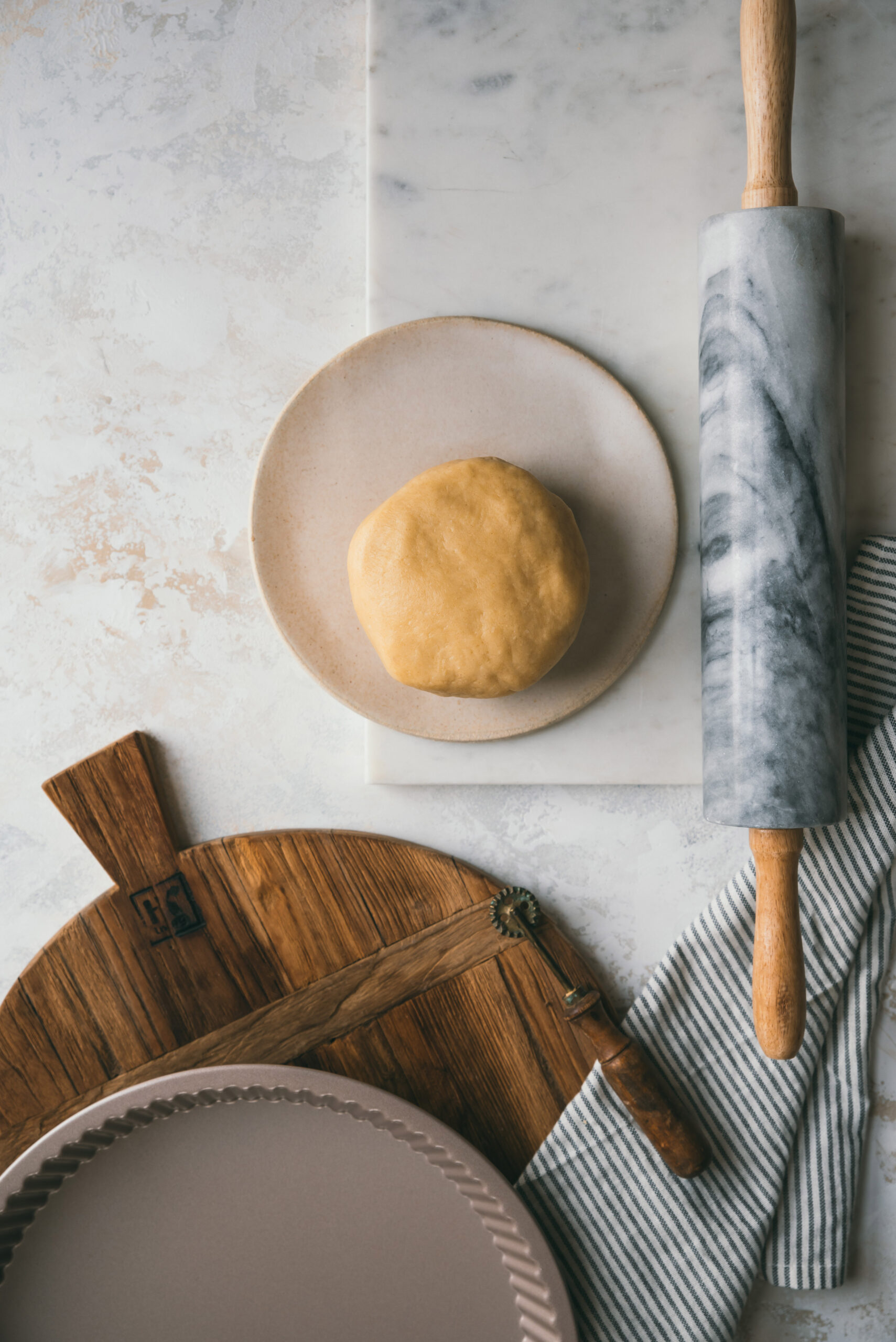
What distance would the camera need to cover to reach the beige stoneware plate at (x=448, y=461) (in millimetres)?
646

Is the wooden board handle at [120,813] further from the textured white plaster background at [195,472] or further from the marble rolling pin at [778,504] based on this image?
the marble rolling pin at [778,504]

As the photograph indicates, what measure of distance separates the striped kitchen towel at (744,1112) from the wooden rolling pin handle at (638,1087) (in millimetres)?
23

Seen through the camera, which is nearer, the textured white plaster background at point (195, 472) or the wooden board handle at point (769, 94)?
the wooden board handle at point (769, 94)

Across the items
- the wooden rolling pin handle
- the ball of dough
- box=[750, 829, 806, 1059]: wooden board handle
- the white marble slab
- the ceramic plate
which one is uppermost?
the white marble slab

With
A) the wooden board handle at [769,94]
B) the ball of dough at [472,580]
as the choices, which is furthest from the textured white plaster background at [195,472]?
the wooden board handle at [769,94]

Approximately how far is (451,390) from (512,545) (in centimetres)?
15

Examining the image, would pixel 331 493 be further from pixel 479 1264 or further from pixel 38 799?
pixel 479 1264

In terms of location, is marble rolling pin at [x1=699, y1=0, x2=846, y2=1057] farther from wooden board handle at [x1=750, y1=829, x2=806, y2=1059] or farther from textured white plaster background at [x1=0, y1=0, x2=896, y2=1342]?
textured white plaster background at [x1=0, y1=0, x2=896, y2=1342]

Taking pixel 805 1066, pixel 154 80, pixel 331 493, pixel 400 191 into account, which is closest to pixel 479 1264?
pixel 805 1066

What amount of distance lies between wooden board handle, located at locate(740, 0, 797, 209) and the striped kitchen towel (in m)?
0.27

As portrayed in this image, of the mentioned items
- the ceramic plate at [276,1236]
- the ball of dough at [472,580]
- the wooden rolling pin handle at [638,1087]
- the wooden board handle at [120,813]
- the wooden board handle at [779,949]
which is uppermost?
the ball of dough at [472,580]

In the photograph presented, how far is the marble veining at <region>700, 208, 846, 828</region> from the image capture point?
22.6 inches

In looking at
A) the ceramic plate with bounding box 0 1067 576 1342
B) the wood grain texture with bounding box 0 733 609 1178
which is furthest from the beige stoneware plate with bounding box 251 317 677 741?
the ceramic plate with bounding box 0 1067 576 1342

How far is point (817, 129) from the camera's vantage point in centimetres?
66
